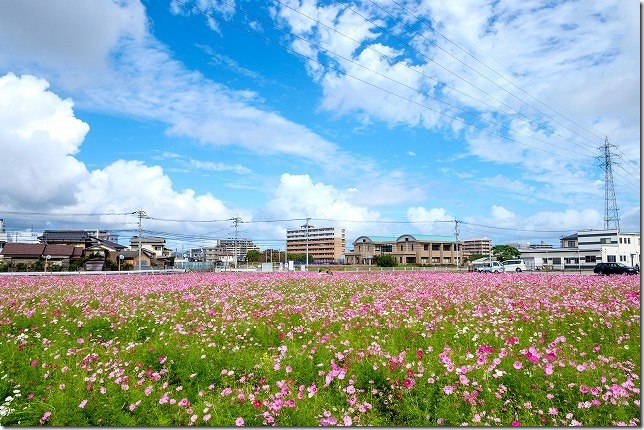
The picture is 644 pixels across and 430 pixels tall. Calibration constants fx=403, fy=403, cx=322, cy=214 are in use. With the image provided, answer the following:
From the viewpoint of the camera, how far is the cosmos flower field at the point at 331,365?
441cm

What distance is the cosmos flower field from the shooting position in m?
4.41

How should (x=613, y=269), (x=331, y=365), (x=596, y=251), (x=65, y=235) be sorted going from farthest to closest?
(x=65, y=235), (x=596, y=251), (x=613, y=269), (x=331, y=365)

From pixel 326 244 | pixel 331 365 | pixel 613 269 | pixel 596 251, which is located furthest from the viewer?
pixel 326 244

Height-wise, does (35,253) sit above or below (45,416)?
above

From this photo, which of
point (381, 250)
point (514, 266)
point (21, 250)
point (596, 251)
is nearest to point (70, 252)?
point (21, 250)

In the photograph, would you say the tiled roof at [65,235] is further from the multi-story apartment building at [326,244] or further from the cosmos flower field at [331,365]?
the multi-story apartment building at [326,244]

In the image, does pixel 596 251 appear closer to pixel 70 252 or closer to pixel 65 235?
pixel 70 252

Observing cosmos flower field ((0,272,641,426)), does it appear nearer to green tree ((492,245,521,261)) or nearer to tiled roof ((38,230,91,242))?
tiled roof ((38,230,91,242))

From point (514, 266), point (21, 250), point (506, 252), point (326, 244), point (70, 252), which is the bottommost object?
point (514, 266)

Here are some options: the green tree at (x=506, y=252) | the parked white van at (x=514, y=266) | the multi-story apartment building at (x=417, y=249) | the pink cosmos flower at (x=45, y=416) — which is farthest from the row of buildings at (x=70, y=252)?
the green tree at (x=506, y=252)

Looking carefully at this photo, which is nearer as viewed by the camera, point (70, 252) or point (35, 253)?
point (35, 253)

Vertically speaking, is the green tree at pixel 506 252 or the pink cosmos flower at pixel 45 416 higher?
the green tree at pixel 506 252

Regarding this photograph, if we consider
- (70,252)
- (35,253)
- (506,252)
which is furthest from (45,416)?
(506,252)

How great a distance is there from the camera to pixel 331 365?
18.7 ft
